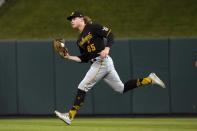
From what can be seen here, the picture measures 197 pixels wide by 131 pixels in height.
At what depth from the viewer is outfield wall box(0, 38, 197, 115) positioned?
1145 centimetres

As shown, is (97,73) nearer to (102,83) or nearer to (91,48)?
(91,48)

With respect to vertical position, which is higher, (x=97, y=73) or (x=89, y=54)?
(x=89, y=54)

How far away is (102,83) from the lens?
11695 mm

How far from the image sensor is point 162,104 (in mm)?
11523

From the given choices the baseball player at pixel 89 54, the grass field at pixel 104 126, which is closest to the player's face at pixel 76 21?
the baseball player at pixel 89 54

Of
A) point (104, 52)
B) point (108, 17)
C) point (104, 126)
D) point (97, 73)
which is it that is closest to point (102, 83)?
point (104, 126)

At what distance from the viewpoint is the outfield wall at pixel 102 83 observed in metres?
11.4

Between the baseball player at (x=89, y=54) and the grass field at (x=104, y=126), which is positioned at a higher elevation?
the baseball player at (x=89, y=54)

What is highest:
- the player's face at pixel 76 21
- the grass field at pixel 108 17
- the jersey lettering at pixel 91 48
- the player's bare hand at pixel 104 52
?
the grass field at pixel 108 17

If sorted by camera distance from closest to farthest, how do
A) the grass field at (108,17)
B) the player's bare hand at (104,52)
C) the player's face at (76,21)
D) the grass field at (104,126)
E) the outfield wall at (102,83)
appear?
the player's bare hand at (104,52) < the player's face at (76,21) < the grass field at (104,126) < the outfield wall at (102,83) < the grass field at (108,17)

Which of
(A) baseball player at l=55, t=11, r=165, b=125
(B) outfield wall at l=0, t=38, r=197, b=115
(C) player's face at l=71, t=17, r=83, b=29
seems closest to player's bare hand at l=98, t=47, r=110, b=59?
(A) baseball player at l=55, t=11, r=165, b=125

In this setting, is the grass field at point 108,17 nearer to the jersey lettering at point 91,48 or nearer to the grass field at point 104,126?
the grass field at point 104,126

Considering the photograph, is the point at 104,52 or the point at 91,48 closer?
the point at 104,52


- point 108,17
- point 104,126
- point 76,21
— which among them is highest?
point 108,17
